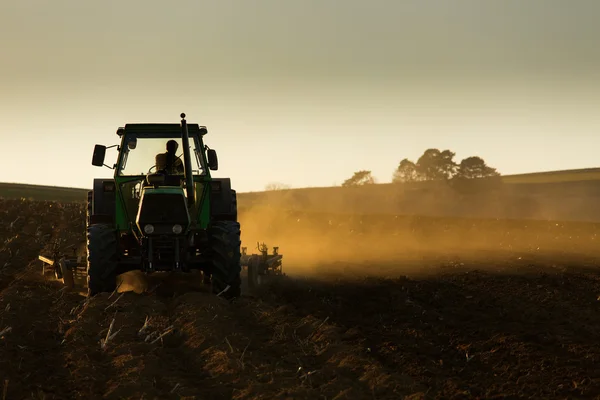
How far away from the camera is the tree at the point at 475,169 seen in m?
52.5

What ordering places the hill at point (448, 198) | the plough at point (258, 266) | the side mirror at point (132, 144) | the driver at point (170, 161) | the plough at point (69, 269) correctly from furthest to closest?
the hill at point (448, 198) < the plough at point (258, 266) < the plough at point (69, 269) < the side mirror at point (132, 144) < the driver at point (170, 161)

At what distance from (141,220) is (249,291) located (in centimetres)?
351

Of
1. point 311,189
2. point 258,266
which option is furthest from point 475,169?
point 258,266

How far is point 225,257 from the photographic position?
13.8m

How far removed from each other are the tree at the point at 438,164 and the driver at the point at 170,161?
41.8 meters

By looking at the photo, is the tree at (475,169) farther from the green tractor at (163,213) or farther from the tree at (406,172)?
the green tractor at (163,213)

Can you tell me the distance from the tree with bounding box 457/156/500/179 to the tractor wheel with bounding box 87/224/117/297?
136 feet

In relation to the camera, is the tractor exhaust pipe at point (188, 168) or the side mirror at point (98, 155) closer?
the tractor exhaust pipe at point (188, 168)

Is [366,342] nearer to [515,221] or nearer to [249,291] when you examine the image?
[249,291]

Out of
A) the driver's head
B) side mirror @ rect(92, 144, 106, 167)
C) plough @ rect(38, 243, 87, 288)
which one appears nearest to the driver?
the driver's head

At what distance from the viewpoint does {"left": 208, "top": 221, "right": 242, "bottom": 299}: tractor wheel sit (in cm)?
1379

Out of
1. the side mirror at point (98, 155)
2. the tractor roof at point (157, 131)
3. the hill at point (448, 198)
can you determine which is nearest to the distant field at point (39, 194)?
the hill at point (448, 198)

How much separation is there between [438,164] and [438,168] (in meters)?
0.28

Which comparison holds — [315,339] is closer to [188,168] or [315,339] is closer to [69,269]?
[188,168]
